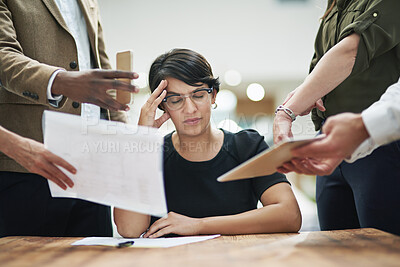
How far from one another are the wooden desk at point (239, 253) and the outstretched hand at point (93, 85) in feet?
1.35

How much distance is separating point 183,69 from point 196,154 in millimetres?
355

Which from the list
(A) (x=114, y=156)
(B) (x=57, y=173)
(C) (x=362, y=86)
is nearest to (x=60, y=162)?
(B) (x=57, y=173)

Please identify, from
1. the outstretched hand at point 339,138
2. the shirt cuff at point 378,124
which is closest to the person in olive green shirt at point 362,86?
the outstretched hand at point 339,138

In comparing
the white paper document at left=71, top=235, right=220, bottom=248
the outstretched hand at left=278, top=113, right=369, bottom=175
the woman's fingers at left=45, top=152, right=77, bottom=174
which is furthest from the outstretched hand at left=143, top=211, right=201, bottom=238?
the outstretched hand at left=278, top=113, right=369, bottom=175

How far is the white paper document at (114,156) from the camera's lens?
3.04ft

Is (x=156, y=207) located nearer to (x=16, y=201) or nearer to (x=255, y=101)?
(x=16, y=201)

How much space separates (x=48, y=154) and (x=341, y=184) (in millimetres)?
969

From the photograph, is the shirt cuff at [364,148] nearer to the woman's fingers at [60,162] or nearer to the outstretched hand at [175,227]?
the outstretched hand at [175,227]

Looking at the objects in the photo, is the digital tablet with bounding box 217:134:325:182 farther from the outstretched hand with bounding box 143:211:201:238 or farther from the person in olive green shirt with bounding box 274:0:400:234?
the outstretched hand with bounding box 143:211:201:238

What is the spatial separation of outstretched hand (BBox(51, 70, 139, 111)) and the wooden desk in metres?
0.41

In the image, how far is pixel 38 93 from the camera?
43.0 inches

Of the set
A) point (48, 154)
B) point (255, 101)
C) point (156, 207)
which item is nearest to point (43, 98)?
point (48, 154)

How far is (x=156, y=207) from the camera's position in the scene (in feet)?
3.11

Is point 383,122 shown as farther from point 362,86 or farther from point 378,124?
point 362,86
